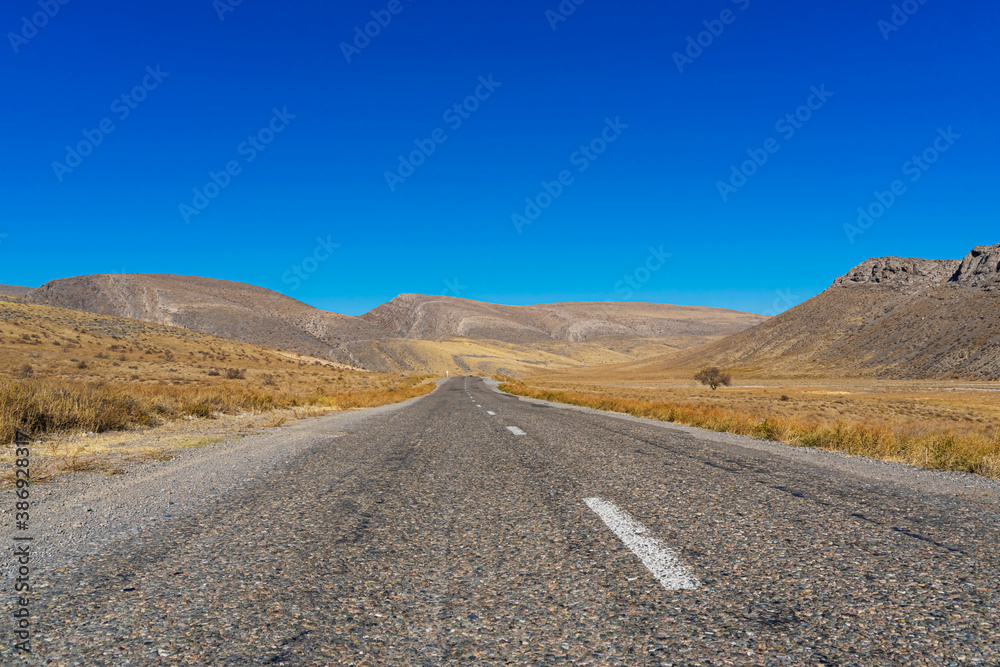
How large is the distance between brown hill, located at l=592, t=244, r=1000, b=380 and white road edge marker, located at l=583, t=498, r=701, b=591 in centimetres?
9628

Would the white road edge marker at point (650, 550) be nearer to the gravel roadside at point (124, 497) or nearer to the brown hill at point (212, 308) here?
the gravel roadside at point (124, 497)

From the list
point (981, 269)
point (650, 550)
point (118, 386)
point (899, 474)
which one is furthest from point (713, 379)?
point (650, 550)

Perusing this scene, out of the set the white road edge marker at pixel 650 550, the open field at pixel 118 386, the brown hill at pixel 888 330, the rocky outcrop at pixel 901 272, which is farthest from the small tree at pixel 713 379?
the white road edge marker at pixel 650 550

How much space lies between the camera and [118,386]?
20.4 m

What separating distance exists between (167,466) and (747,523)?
8.44 metres

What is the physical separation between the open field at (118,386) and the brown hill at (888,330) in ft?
288

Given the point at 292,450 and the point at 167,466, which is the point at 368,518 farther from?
the point at 292,450

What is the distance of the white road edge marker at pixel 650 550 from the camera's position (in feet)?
11.3

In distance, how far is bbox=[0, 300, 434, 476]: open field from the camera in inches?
436

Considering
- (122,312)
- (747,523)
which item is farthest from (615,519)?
(122,312)

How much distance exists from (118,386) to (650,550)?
22.7 metres

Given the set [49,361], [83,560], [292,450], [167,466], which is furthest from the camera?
→ [49,361]

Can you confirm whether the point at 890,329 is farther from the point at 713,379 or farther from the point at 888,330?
the point at 713,379

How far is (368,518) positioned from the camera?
5191 mm
